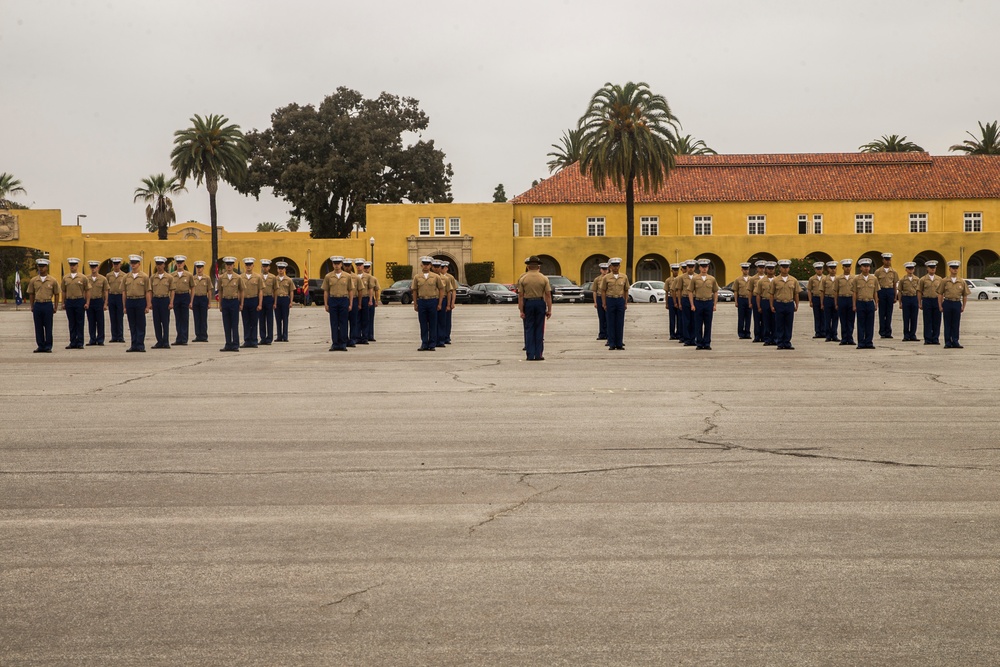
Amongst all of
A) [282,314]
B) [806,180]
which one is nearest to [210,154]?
[806,180]

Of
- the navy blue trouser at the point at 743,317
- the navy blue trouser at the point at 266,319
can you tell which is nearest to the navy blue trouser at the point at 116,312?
the navy blue trouser at the point at 266,319

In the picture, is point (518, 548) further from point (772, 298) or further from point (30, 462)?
point (772, 298)

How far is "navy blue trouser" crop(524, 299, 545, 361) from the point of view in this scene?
20.0 meters

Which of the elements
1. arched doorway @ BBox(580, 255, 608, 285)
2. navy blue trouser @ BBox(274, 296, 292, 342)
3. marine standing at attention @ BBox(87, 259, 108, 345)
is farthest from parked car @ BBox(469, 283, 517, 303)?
marine standing at attention @ BBox(87, 259, 108, 345)

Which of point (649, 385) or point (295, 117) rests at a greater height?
point (295, 117)

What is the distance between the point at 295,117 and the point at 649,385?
76.4 metres

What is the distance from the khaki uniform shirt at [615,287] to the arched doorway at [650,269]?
51.5 m

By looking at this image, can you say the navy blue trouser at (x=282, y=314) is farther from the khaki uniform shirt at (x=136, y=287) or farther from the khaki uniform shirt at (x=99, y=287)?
the khaki uniform shirt at (x=99, y=287)

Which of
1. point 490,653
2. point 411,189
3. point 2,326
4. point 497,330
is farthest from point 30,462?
point 411,189

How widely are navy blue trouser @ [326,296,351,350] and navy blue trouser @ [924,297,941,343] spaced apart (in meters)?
11.8

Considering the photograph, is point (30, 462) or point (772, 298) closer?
point (30, 462)

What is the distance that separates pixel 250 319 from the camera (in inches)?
965

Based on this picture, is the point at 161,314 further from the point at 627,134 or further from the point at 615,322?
the point at 627,134

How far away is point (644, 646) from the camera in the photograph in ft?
15.4
